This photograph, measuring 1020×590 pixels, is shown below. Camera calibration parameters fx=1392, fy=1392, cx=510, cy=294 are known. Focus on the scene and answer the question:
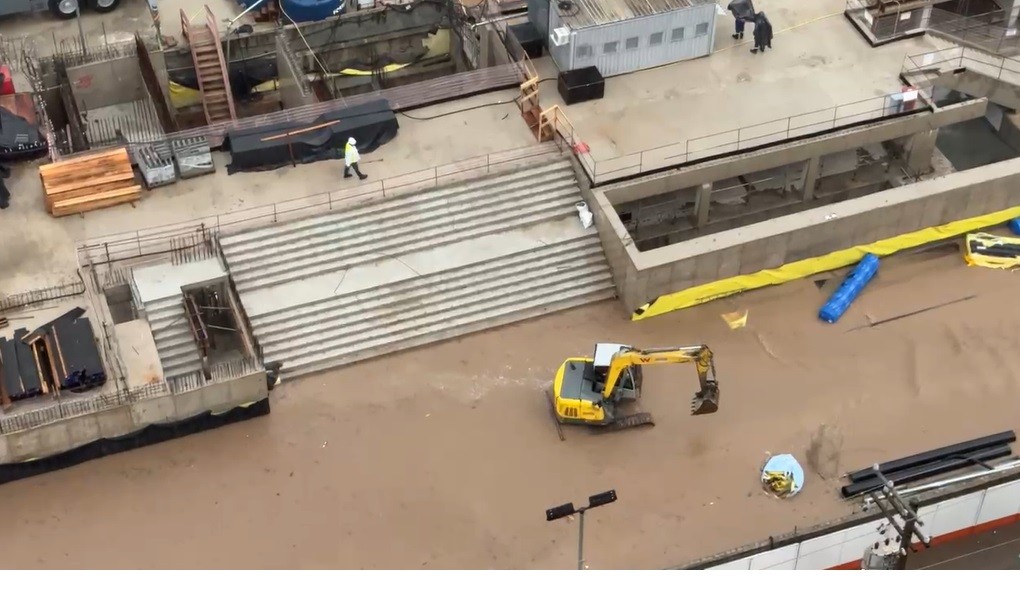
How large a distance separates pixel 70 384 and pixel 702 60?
831 inches

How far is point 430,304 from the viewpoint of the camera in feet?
124

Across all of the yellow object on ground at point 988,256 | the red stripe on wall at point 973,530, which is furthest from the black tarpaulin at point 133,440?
the yellow object on ground at point 988,256

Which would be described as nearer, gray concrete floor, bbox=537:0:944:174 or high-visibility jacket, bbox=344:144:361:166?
high-visibility jacket, bbox=344:144:361:166

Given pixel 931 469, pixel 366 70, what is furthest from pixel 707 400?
pixel 366 70

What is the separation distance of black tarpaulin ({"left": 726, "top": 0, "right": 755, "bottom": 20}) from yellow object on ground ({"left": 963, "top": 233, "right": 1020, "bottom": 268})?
9.46 meters

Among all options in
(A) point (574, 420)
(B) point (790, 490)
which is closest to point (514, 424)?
(A) point (574, 420)

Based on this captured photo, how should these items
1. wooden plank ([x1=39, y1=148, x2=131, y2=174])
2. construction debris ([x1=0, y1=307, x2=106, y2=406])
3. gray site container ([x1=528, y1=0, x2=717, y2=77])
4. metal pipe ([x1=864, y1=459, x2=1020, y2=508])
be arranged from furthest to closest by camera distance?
gray site container ([x1=528, y1=0, x2=717, y2=77]), wooden plank ([x1=39, y1=148, x2=131, y2=174]), construction debris ([x1=0, y1=307, x2=106, y2=406]), metal pipe ([x1=864, y1=459, x2=1020, y2=508])

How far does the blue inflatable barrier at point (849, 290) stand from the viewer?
38.4 meters

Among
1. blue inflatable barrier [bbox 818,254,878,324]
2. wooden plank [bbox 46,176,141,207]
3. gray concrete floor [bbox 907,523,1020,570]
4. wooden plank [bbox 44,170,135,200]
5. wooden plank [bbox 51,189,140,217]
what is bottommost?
gray concrete floor [bbox 907,523,1020,570]

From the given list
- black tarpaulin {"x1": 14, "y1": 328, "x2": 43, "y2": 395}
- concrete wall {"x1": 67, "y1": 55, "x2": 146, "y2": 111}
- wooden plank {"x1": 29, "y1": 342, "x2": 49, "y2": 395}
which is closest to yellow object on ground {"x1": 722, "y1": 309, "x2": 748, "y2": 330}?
wooden plank {"x1": 29, "y1": 342, "x2": 49, "y2": 395}

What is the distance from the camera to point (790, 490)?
33.9m

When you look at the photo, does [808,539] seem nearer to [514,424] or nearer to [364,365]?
[514,424]

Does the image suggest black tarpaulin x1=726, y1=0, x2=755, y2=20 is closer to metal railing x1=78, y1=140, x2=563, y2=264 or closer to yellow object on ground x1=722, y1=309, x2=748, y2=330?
Answer: metal railing x1=78, y1=140, x2=563, y2=264

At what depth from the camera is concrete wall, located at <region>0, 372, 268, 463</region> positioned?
110 feet
